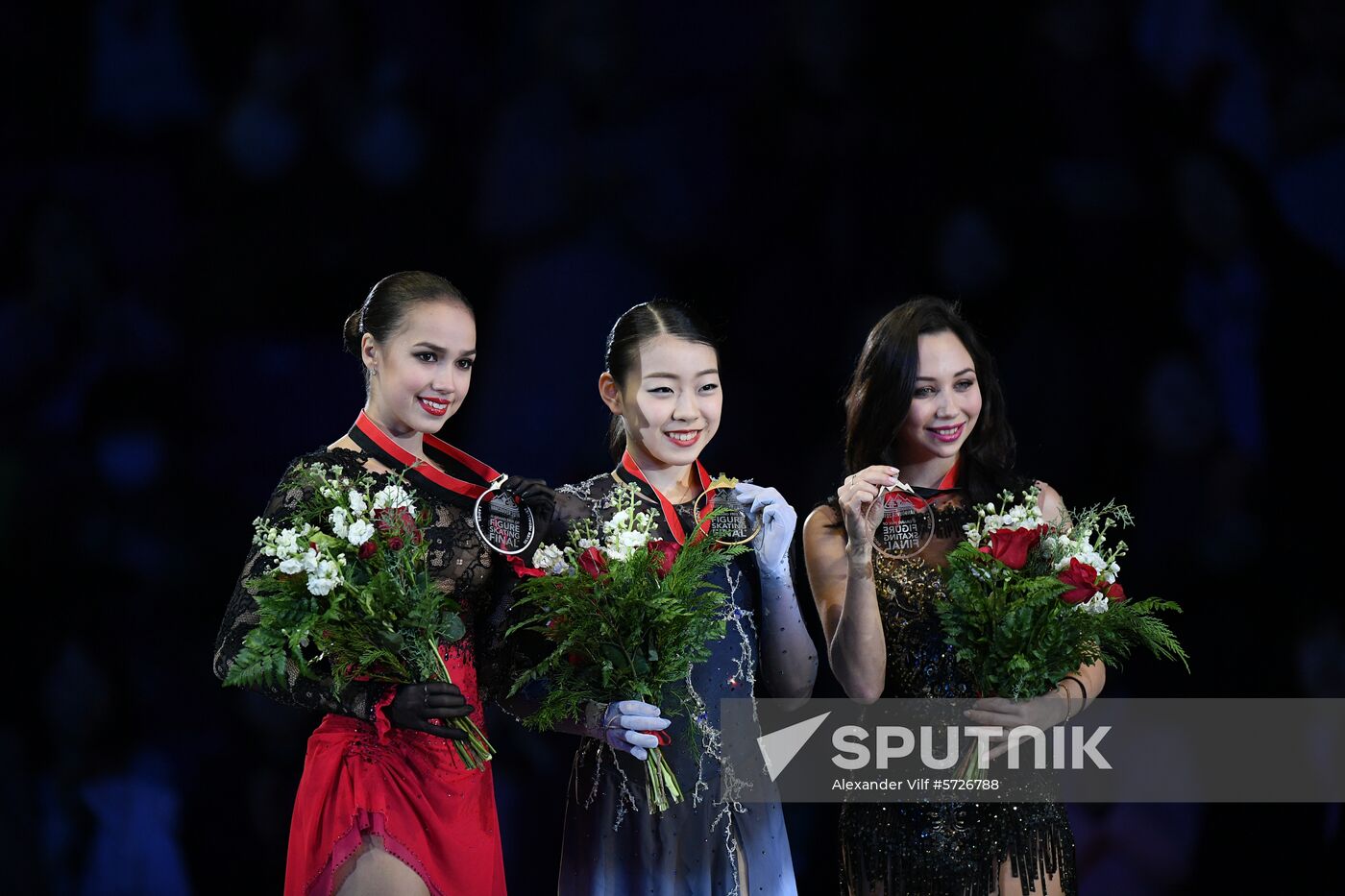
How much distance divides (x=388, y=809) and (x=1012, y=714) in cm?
128

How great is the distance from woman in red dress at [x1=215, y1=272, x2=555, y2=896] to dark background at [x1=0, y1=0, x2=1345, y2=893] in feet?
3.48

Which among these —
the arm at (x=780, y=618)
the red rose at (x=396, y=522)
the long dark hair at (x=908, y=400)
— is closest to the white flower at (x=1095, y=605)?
the long dark hair at (x=908, y=400)

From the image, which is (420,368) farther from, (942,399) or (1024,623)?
(1024,623)

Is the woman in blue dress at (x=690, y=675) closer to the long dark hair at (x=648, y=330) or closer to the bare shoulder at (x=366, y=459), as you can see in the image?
the long dark hair at (x=648, y=330)

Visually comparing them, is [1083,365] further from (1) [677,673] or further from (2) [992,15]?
(1) [677,673]

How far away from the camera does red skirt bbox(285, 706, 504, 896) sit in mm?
2725

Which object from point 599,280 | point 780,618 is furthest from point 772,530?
point 599,280

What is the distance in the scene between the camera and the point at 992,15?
4.28 metres

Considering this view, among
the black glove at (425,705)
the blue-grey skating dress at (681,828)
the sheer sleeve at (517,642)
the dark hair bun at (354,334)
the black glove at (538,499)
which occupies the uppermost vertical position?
the dark hair bun at (354,334)

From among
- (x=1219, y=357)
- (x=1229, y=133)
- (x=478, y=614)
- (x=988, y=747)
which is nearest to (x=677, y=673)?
(x=478, y=614)

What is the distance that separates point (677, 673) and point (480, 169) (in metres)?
1.98

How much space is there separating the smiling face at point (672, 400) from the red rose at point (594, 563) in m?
0.35

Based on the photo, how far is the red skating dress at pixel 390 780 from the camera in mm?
2715

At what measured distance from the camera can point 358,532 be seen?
103 inches
